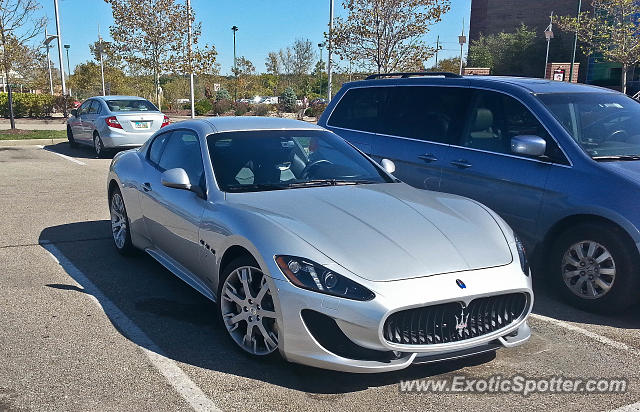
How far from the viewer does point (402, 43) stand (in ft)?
70.1

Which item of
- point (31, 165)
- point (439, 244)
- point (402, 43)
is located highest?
point (402, 43)

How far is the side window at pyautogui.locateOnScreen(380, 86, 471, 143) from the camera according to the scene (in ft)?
19.9

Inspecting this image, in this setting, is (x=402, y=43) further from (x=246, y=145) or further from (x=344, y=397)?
(x=344, y=397)

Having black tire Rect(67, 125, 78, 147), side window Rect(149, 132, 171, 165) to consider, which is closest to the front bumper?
side window Rect(149, 132, 171, 165)

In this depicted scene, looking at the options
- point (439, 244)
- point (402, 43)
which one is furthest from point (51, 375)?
point (402, 43)

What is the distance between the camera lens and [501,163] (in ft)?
17.9

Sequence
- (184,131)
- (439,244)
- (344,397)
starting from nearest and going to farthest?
(344,397) → (439,244) → (184,131)

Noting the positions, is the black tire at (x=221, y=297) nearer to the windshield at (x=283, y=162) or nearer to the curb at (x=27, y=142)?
the windshield at (x=283, y=162)

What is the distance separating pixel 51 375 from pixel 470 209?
116 inches

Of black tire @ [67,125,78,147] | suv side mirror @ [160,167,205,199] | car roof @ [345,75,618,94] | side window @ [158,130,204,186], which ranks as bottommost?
black tire @ [67,125,78,147]

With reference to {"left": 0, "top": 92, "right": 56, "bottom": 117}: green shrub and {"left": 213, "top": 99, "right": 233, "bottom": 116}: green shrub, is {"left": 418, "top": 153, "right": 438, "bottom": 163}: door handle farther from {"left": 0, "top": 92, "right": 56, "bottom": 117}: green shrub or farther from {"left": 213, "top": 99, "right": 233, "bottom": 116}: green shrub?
{"left": 213, "top": 99, "right": 233, "bottom": 116}: green shrub

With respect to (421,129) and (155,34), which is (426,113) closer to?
(421,129)

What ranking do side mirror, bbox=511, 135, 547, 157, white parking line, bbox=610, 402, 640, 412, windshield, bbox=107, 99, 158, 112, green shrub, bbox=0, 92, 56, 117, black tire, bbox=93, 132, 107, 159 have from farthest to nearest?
1. green shrub, bbox=0, 92, 56, 117
2. windshield, bbox=107, 99, 158, 112
3. black tire, bbox=93, 132, 107, 159
4. side mirror, bbox=511, 135, 547, 157
5. white parking line, bbox=610, 402, 640, 412

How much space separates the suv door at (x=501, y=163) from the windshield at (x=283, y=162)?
3.98ft
